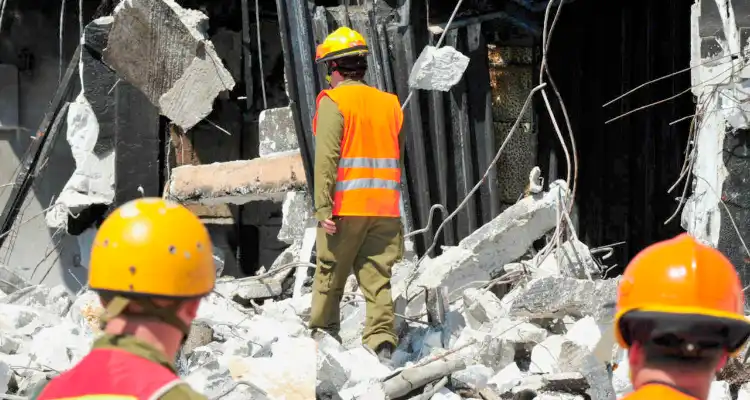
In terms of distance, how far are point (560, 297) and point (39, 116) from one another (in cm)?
594

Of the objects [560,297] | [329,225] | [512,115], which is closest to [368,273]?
[329,225]

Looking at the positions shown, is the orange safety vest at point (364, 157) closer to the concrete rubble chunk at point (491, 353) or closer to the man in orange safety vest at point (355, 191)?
the man in orange safety vest at point (355, 191)

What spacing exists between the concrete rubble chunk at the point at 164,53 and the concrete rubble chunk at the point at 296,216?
998mm

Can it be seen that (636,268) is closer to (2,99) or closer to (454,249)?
(454,249)

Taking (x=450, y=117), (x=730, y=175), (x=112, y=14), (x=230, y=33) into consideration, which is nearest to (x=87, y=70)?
(x=112, y=14)

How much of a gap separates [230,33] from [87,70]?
166 centimetres

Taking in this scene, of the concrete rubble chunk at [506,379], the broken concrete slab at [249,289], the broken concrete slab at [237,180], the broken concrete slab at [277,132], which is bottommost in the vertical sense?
the broken concrete slab at [249,289]

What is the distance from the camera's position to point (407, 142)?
22.7 feet

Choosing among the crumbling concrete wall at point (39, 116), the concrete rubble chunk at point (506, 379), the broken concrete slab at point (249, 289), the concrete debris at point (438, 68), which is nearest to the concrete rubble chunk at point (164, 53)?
the broken concrete slab at point (249, 289)

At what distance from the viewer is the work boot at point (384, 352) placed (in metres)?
5.06

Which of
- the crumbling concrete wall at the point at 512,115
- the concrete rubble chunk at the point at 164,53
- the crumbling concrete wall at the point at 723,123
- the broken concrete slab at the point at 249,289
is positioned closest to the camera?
the crumbling concrete wall at the point at 723,123

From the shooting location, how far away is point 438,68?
6.63 metres

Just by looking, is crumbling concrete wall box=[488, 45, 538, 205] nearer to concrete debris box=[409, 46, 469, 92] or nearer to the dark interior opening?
the dark interior opening

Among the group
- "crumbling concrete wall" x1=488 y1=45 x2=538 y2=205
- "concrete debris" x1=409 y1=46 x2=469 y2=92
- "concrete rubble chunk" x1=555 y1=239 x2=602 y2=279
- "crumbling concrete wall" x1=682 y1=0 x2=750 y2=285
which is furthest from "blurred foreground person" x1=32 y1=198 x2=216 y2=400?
"crumbling concrete wall" x1=488 y1=45 x2=538 y2=205
